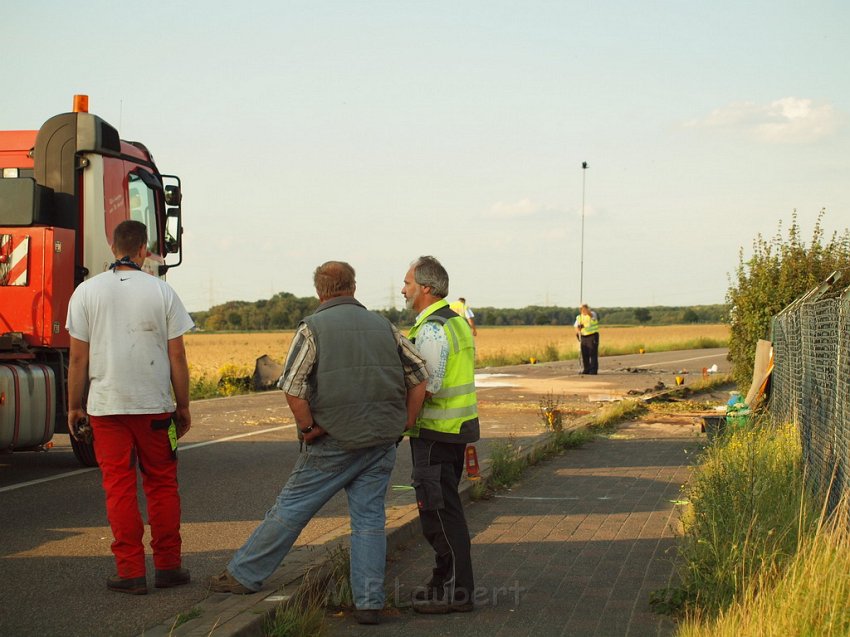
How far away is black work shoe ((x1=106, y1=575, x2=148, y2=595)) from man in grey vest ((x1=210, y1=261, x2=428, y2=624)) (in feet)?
1.62

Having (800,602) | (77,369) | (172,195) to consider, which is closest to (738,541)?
(800,602)

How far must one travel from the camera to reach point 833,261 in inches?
603

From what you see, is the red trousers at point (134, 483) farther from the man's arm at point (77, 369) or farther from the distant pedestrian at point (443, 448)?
the distant pedestrian at point (443, 448)

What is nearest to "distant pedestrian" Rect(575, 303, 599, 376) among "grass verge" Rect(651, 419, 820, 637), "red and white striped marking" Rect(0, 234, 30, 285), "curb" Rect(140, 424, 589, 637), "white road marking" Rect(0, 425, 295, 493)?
"white road marking" Rect(0, 425, 295, 493)

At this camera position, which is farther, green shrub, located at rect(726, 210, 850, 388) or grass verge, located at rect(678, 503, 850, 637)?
green shrub, located at rect(726, 210, 850, 388)

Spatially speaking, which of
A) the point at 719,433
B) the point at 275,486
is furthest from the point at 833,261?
the point at 275,486

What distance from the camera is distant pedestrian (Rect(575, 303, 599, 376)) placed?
90.1 ft

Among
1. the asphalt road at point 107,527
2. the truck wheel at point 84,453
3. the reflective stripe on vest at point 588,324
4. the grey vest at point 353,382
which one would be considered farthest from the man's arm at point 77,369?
the reflective stripe on vest at point 588,324

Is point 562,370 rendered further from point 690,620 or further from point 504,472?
point 690,620

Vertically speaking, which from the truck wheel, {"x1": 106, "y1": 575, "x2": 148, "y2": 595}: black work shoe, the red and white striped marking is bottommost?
{"x1": 106, "y1": 575, "x2": 148, "y2": 595}: black work shoe

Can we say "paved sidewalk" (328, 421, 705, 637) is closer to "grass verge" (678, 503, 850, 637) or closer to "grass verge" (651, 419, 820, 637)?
"grass verge" (651, 419, 820, 637)

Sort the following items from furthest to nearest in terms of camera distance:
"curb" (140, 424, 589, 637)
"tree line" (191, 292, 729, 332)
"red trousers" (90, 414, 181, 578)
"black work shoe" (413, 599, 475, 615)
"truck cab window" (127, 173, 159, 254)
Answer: "tree line" (191, 292, 729, 332)
"truck cab window" (127, 173, 159, 254)
"red trousers" (90, 414, 181, 578)
"black work shoe" (413, 599, 475, 615)
"curb" (140, 424, 589, 637)

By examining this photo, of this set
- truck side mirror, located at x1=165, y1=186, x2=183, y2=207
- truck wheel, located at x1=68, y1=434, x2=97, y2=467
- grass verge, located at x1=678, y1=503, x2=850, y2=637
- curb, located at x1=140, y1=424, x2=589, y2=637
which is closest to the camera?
grass verge, located at x1=678, y1=503, x2=850, y2=637

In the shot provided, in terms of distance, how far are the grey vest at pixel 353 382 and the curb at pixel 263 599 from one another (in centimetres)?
93
